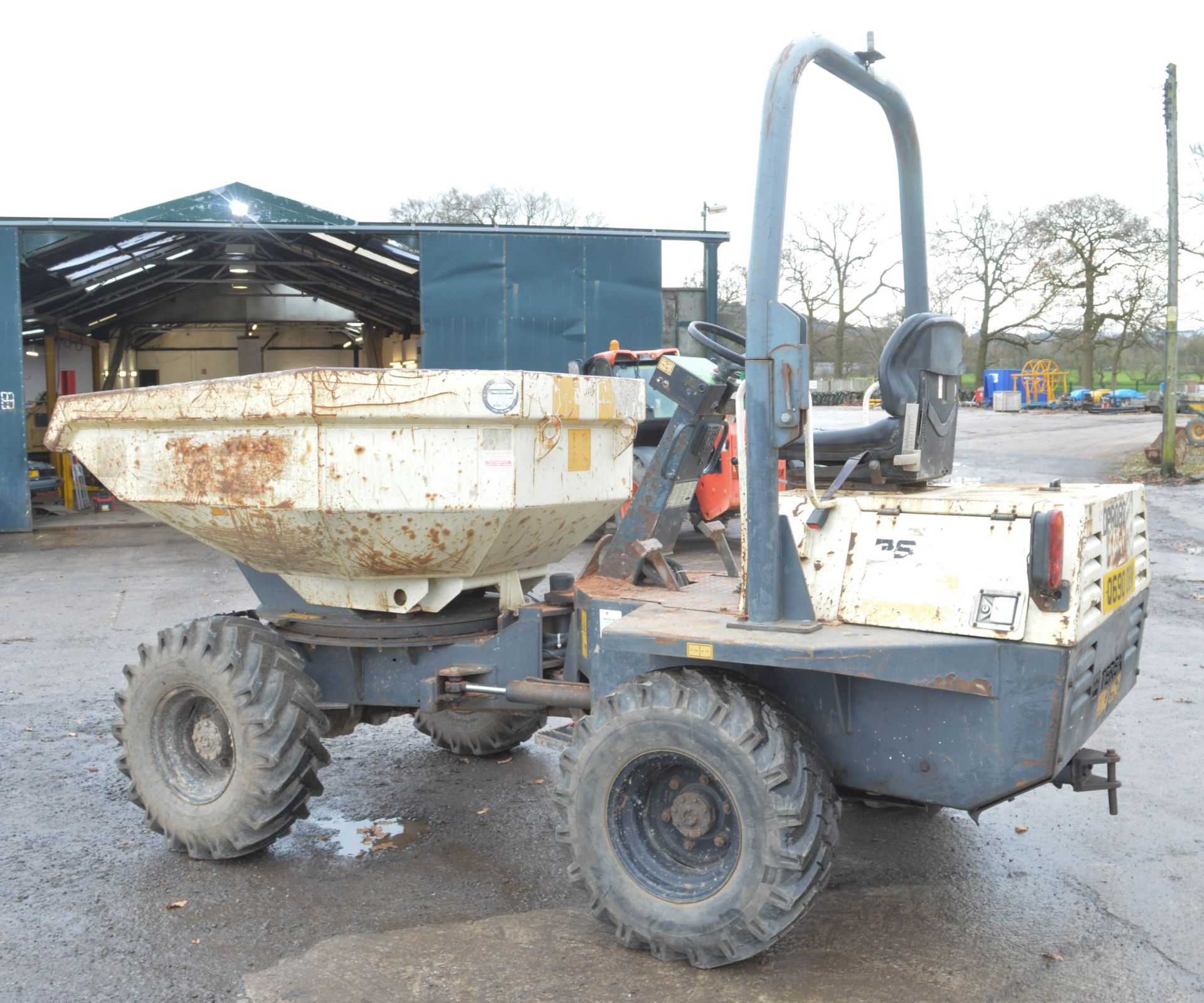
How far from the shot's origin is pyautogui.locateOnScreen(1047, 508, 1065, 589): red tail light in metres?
3.01

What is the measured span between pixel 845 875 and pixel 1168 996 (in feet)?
3.87

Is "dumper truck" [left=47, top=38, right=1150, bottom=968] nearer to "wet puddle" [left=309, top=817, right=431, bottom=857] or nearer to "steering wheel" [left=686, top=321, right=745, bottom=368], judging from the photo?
"steering wheel" [left=686, top=321, right=745, bottom=368]

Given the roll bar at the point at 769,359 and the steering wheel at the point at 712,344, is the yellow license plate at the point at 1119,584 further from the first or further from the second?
the steering wheel at the point at 712,344

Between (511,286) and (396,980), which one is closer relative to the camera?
(396,980)

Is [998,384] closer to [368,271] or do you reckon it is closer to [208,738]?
[368,271]

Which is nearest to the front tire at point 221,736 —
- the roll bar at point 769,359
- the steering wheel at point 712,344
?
the roll bar at point 769,359

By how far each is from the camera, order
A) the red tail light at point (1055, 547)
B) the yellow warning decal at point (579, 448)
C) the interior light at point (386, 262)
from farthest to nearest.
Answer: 1. the interior light at point (386, 262)
2. the yellow warning decal at point (579, 448)
3. the red tail light at point (1055, 547)

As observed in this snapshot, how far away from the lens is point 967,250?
3475 cm

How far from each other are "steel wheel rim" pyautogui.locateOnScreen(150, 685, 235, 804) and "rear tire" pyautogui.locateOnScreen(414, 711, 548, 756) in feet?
3.89

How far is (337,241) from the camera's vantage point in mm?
18203

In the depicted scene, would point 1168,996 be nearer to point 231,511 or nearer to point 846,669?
point 846,669

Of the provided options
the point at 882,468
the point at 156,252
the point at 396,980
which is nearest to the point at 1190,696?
the point at 882,468

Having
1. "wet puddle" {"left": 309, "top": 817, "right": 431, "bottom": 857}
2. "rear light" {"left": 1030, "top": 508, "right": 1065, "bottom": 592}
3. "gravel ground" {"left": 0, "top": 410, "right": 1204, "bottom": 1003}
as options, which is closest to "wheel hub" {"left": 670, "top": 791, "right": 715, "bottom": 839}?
"gravel ground" {"left": 0, "top": 410, "right": 1204, "bottom": 1003}

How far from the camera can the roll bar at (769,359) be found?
3293 millimetres
